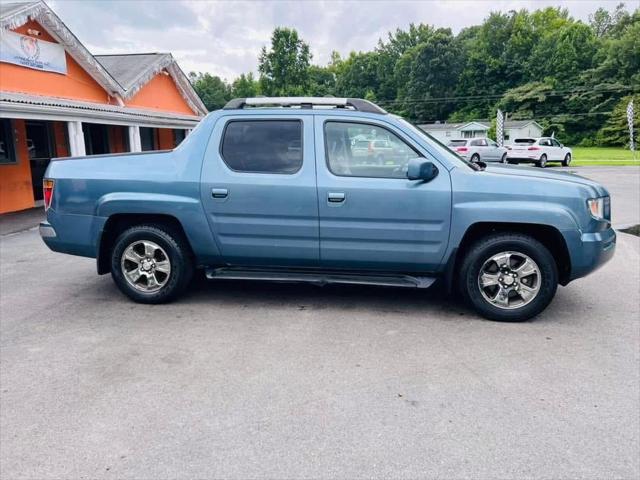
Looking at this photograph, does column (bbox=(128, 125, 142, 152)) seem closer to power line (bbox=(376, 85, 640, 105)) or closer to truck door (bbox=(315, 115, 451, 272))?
truck door (bbox=(315, 115, 451, 272))

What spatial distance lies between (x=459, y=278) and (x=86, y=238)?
12.0 feet

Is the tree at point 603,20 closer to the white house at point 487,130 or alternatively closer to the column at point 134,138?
the white house at point 487,130

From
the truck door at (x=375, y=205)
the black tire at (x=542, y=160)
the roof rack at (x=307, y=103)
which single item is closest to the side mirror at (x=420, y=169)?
the truck door at (x=375, y=205)

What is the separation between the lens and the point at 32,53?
43.0ft

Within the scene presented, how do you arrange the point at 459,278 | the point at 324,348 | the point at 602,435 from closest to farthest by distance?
1. the point at 602,435
2. the point at 324,348
3. the point at 459,278

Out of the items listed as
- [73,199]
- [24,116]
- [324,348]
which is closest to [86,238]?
[73,199]

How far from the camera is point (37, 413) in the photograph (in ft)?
10.1

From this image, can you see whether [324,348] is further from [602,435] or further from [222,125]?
[222,125]

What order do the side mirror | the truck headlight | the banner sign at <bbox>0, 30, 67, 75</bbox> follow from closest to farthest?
the side mirror → the truck headlight → the banner sign at <bbox>0, 30, 67, 75</bbox>

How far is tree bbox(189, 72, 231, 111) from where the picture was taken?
290ft

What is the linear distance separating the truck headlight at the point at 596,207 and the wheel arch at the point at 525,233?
372 mm

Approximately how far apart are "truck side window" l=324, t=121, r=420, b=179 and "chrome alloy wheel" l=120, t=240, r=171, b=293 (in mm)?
1903

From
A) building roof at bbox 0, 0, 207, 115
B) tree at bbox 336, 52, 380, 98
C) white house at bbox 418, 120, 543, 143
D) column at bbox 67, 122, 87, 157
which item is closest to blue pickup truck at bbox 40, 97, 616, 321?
column at bbox 67, 122, 87, 157

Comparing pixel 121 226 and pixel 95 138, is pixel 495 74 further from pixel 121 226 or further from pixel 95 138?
pixel 121 226
